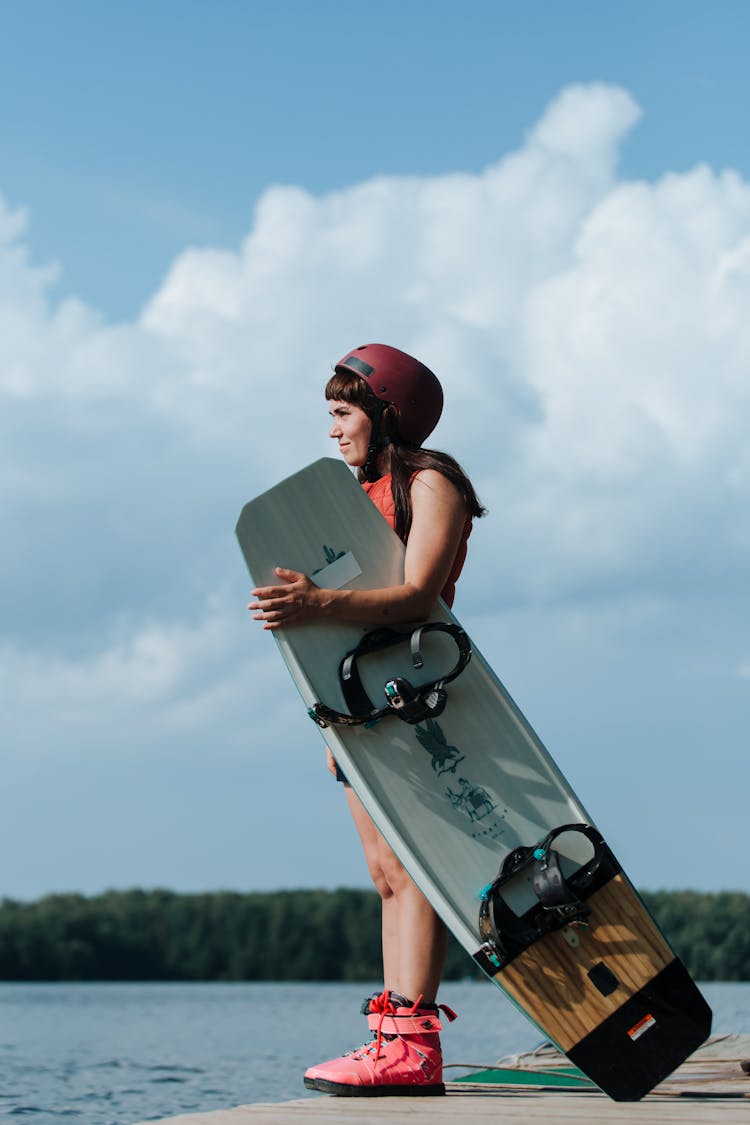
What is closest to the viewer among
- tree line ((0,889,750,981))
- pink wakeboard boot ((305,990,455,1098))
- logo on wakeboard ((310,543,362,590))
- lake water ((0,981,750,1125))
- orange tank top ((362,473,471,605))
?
pink wakeboard boot ((305,990,455,1098))

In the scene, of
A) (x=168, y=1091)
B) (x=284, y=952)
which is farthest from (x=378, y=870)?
(x=284, y=952)

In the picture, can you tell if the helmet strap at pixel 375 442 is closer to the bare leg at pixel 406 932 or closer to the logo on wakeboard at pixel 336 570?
the logo on wakeboard at pixel 336 570

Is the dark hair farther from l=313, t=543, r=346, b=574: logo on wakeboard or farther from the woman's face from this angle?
l=313, t=543, r=346, b=574: logo on wakeboard

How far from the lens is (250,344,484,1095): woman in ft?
13.6

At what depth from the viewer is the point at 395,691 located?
169 inches

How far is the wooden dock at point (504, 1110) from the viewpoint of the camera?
3.46m

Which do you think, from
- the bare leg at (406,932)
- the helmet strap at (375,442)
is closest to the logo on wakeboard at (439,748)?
the bare leg at (406,932)

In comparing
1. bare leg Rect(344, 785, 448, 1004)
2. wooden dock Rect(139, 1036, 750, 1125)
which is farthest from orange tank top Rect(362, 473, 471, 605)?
wooden dock Rect(139, 1036, 750, 1125)

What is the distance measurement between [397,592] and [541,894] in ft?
3.66

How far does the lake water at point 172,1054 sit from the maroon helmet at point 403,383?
388 centimetres

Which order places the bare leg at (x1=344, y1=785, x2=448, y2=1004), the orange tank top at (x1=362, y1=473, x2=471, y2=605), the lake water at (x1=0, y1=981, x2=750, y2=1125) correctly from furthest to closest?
1. the lake water at (x1=0, y1=981, x2=750, y2=1125)
2. the orange tank top at (x1=362, y1=473, x2=471, y2=605)
3. the bare leg at (x1=344, y1=785, x2=448, y2=1004)

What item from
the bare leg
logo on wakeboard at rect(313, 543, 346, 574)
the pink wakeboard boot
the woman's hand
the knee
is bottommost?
the pink wakeboard boot

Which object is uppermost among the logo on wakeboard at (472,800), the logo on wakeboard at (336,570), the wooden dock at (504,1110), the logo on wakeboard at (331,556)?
the logo on wakeboard at (331,556)

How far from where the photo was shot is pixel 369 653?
4457 mm
